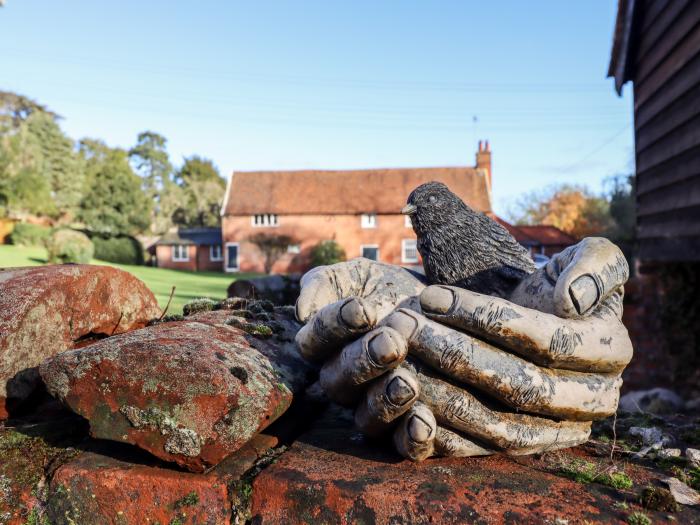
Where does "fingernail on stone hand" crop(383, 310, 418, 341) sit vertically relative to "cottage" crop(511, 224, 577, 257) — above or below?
below

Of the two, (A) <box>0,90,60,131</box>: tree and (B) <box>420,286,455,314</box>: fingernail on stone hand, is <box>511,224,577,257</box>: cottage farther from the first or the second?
(A) <box>0,90,60,131</box>: tree

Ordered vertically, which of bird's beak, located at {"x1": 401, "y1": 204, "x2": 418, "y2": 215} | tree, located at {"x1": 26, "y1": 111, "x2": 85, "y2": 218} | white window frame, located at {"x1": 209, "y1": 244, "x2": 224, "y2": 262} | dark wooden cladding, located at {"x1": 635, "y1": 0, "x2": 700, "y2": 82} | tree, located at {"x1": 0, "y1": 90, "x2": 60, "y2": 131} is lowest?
bird's beak, located at {"x1": 401, "y1": 204, "x2": 418, "y2": 215}

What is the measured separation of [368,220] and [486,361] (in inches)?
1090

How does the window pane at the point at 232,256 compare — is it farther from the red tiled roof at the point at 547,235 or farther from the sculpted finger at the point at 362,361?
the sculpted finger at the point at 362,361

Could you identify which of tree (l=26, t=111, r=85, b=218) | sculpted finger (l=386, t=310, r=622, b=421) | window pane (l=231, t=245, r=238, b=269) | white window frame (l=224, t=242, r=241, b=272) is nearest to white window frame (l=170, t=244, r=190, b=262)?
white window frame (l=224, t=242, r=241, b=272)

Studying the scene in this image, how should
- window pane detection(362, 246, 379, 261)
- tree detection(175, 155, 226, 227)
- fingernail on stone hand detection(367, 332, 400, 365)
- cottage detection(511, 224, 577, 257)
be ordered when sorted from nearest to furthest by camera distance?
fingernail on stone hand detection(367, 332, 400, 365), window pane detection(362, 246, 379, 261), cottage detection(511, 224, 577, 257), tree detection(175, 155, 226, 227)

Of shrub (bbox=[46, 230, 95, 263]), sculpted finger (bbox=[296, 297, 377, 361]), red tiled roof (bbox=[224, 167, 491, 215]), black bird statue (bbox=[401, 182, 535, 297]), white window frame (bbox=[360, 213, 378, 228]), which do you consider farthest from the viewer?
white window frame (bbox=[360, 213, 378, 228])

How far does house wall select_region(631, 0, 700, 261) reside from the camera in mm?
5684

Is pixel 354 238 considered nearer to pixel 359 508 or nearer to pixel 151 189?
pixel 359 508

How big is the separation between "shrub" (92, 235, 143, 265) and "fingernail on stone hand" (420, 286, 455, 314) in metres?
28.7

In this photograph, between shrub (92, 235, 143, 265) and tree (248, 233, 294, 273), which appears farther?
tree (248, 233, 294, 273)

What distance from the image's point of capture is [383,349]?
5.08 feet

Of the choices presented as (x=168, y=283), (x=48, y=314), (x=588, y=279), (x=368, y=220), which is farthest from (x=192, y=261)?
(x=588, y=279)

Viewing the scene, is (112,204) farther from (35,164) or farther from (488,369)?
(488,369)
